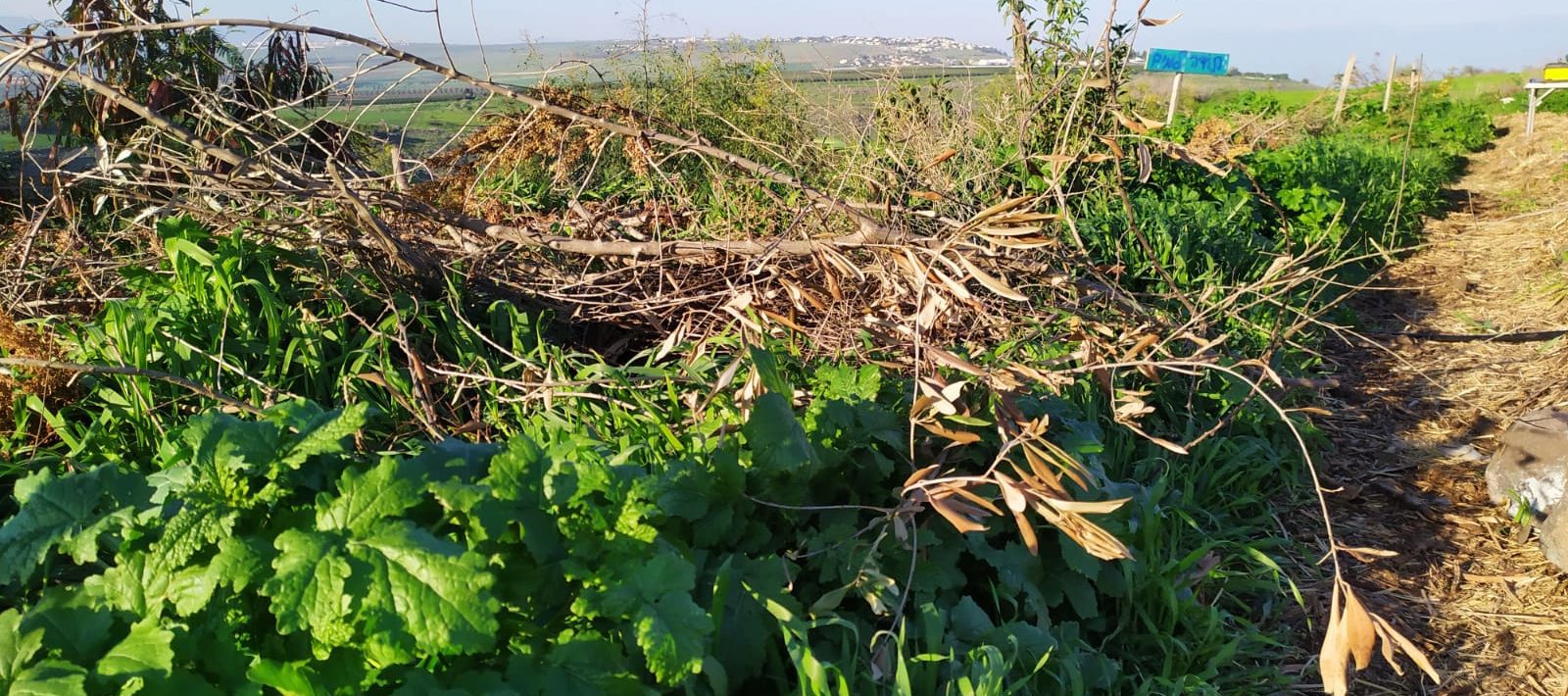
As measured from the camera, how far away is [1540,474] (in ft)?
11.7

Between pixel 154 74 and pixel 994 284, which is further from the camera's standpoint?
pixel 154 74

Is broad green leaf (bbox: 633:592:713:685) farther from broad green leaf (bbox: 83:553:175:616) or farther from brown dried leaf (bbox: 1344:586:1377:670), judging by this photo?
brown dried leaf (bbox: 1344:586:1377:670)

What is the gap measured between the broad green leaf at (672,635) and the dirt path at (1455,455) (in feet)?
6.84

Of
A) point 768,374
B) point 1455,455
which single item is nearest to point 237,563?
point 768,374

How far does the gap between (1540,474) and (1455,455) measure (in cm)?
66

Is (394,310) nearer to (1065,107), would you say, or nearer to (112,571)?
(112,571)

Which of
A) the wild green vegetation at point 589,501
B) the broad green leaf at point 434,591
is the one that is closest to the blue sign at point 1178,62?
the wild green vegetation at point 589,501

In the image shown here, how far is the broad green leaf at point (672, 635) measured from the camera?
1705 mm

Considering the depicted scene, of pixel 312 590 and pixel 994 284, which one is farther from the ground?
pixel 994 284

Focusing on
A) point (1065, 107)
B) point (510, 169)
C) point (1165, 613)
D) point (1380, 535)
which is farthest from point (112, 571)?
point (1065, 107)

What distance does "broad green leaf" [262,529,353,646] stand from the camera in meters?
1.57

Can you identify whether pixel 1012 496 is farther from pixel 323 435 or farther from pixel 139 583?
pixel 139 583

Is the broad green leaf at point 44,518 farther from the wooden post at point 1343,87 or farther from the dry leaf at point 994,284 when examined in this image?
the wooden post at point 1343,87

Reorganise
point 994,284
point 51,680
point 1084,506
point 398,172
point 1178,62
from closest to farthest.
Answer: point 51,680 → point 1084,506 → point 994,284 → point 398,172 → point 1178,62
